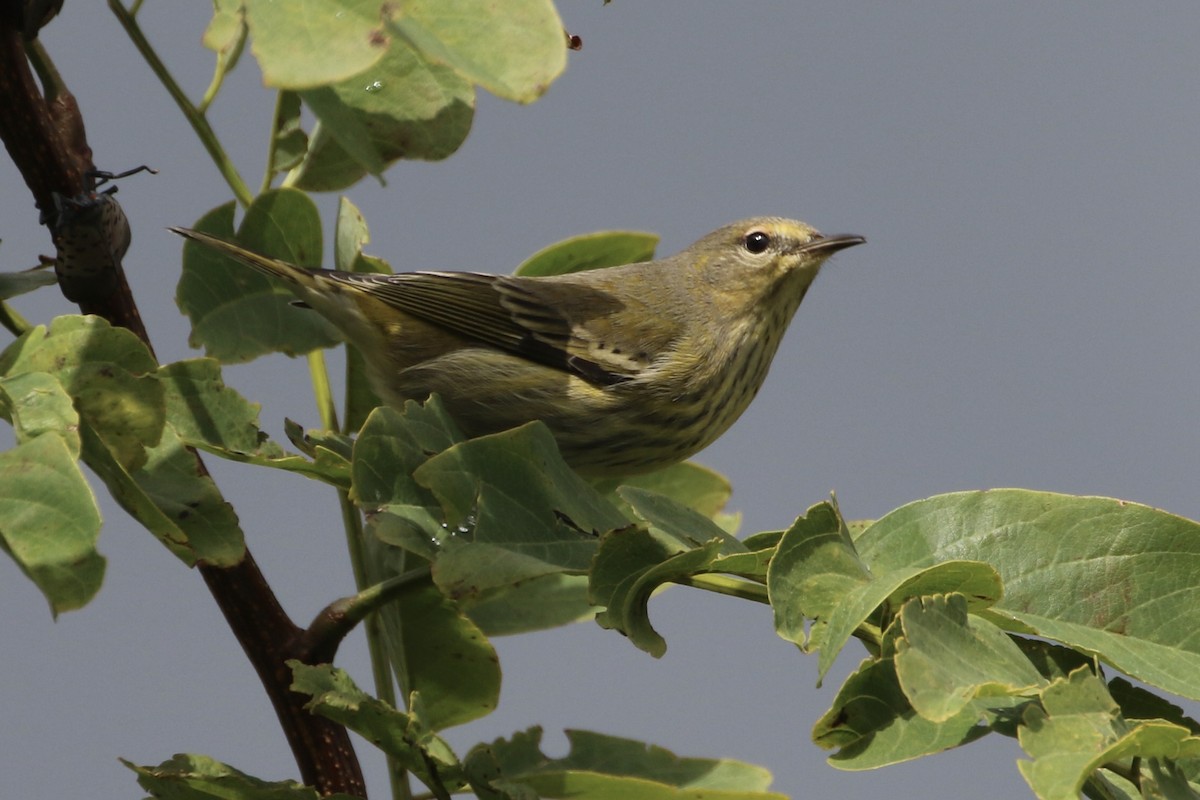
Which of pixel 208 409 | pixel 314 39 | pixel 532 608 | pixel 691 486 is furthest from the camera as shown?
pixel 691 486

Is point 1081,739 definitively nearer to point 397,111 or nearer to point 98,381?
point 397,111

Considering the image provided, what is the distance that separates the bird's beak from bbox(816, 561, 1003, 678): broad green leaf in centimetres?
297

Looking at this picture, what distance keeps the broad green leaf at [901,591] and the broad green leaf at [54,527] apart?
101 cm

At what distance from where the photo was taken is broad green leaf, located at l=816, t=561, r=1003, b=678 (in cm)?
190

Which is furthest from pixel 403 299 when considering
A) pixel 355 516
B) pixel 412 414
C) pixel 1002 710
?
pixel 1002 710

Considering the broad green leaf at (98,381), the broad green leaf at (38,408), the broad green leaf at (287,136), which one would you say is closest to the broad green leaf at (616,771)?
the broad green leaf at (98,381)

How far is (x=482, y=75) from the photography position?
60.0 inches

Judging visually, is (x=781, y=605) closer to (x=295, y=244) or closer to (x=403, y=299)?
(x=295, y=244)

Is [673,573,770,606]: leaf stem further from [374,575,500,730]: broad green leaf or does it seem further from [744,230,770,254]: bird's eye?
[744,230,770,254]: bird's eye

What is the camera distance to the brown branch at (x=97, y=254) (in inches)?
101

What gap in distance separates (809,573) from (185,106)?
1694mm

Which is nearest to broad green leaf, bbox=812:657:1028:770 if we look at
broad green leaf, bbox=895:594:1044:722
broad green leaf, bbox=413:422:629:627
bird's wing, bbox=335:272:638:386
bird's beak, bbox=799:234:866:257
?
broad green leaf, bbox=895:594:1044:722

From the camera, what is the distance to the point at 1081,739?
175 cm

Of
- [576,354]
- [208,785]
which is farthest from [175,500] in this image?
[576,354]
